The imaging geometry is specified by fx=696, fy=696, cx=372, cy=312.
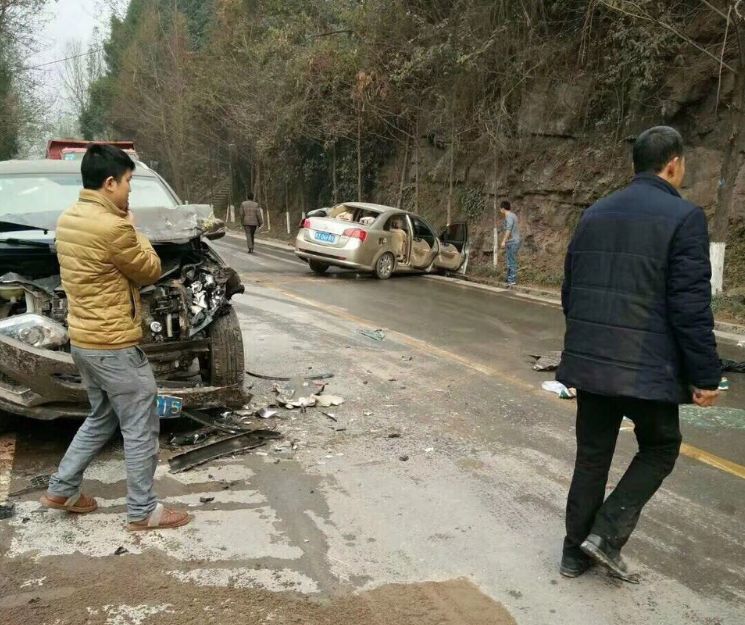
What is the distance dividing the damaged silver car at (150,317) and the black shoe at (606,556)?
2858 millimetres

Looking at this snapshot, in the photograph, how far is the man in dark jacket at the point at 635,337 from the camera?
9.80 ft

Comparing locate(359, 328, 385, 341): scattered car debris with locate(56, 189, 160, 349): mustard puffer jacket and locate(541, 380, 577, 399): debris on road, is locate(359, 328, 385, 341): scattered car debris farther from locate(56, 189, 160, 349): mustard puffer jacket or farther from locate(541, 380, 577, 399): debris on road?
locate(56, 189, 160, 349): mustard puffer jacket

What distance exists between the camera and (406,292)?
14.0 metres

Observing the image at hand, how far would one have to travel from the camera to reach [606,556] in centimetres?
324

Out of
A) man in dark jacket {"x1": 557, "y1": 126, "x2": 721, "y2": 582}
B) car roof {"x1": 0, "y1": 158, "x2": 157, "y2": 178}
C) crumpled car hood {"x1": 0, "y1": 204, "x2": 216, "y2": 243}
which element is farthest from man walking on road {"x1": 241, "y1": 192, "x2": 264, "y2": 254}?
man in dark jacket {"x1": 557, "y1": 126, "x2": 721, "y2": 582}

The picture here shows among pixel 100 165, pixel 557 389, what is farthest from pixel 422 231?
pixel 100 165

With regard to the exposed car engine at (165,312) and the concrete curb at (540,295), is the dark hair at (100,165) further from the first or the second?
the concrete curb at (540,295)

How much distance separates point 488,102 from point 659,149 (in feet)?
58.0

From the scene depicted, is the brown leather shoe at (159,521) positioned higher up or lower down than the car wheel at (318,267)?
lower down

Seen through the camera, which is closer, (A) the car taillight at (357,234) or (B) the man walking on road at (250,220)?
(A) the car taillight at (357,234)

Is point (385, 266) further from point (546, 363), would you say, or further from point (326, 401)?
point (326, 401)

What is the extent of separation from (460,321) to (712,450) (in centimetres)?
563

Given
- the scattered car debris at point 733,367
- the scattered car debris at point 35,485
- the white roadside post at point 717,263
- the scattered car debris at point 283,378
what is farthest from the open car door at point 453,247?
the scattered car debris at point 35,485

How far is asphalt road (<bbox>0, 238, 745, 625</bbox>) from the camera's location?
3062 mm
